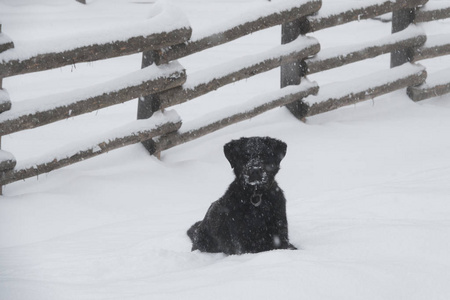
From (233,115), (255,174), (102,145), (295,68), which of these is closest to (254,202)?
(255,174)

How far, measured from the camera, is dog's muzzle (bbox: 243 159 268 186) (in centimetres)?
412

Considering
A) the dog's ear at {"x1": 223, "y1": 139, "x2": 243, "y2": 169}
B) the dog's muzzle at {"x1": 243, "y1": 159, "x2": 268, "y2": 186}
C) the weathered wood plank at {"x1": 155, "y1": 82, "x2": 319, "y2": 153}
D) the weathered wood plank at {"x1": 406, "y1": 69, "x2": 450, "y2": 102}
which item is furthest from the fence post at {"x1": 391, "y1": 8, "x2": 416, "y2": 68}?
the dog's muzzle at {"x1": 243, "y1": 159, "x2": 268, "y2": 186}

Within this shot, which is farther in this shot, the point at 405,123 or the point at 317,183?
the point at 405,123

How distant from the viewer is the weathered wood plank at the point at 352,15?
7.45m

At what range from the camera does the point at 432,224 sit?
153 inches

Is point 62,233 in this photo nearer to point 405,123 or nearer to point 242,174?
point 242,174

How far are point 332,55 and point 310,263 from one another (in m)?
5.08

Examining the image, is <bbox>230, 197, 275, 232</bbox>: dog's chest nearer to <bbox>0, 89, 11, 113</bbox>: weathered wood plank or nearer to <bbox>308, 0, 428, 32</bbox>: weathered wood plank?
<bbox>0, 89, 11, 113</bbox>: weathered wood plank

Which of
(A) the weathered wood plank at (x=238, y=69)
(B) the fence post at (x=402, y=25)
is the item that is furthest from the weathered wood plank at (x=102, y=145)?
(B) the fence post at (x=402, y=25)

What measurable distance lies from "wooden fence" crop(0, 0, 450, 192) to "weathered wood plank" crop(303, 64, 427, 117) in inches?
0.5

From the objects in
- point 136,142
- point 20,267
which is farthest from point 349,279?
point 136,142

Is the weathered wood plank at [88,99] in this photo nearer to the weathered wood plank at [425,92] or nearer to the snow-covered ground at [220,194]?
the snow-covered ground at [220,194]

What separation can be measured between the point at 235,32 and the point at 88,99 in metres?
1.75

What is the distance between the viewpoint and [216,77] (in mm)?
6816
